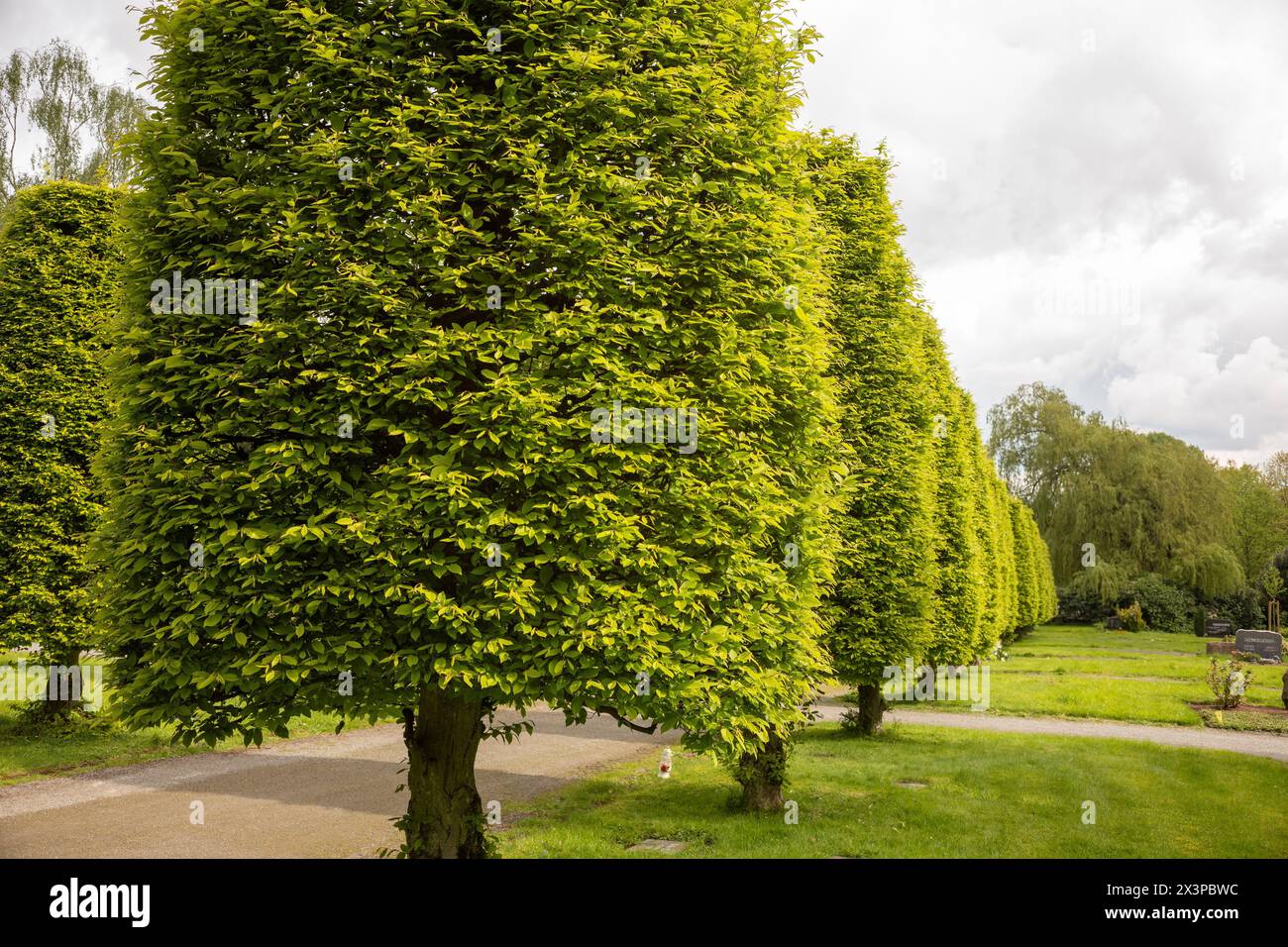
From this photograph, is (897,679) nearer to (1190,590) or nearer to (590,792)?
(590,792)

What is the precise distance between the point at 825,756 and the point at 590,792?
5.16m

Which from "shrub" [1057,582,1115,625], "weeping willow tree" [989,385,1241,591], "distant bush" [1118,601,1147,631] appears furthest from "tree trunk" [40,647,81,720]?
"shrub" [1057,582,1115,625]

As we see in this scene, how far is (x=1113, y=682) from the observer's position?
94.0 feet

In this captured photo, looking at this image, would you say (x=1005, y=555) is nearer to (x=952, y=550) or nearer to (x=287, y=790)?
(x=952, y=550)

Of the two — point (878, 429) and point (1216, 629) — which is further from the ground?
point (878, 429)

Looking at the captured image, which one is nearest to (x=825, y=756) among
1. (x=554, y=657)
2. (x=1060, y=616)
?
(x=554, y=657)

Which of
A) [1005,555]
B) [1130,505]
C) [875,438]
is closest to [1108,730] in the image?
[875,438]

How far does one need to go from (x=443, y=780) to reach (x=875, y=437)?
35.8 ft

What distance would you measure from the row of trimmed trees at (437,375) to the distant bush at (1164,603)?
178ft

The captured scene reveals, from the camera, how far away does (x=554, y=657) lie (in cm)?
637

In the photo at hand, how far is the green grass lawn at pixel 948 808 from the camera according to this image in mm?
10312

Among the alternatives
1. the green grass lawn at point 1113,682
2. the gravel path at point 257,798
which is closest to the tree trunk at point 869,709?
the gravel path at point 257,798

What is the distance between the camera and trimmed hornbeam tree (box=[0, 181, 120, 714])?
599 inches

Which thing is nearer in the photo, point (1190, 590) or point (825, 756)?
point (825, 756)
